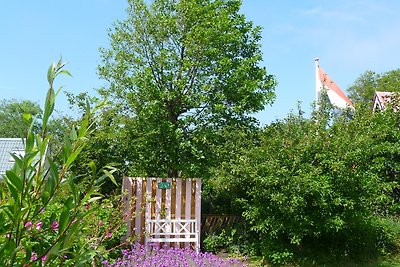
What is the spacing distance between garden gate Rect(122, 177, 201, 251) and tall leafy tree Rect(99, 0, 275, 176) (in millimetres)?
818

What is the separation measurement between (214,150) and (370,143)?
3807mm

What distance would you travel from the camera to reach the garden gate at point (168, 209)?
432 inches

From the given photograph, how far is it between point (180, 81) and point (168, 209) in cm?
333

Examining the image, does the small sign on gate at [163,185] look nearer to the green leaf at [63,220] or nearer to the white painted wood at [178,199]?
the white painted wood at [178,199]

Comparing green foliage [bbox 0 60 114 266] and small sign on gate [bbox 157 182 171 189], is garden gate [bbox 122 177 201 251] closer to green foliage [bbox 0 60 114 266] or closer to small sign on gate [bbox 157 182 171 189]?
small sign on gate [bbox 157 182 171 189]

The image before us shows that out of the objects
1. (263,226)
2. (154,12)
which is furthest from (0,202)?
(154,12)

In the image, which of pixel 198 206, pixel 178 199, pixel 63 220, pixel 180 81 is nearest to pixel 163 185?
pixel 178 199

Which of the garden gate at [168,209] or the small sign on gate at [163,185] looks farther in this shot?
the small sign on gate at [163,185]

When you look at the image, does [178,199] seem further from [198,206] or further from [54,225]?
[54,225]

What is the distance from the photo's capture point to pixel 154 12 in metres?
12.9

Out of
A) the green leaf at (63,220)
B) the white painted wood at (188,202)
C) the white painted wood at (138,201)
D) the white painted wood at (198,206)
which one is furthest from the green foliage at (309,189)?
the green leaf at (63,220)

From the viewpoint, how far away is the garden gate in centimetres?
1098

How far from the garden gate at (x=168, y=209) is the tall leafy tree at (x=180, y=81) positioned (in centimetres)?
82

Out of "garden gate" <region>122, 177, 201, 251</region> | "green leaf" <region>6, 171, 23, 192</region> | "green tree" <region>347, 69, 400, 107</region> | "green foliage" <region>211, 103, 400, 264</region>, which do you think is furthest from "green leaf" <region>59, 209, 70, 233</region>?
"green tree" <region>347, 69, 400, 107</region>
